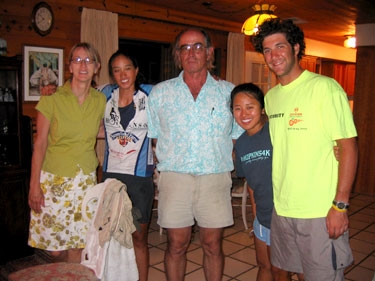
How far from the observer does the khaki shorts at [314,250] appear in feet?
5.09

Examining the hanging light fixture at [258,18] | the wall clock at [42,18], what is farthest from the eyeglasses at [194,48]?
the wall clock at [42,18]

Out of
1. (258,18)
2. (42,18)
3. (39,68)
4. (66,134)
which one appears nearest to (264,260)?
(66,134)

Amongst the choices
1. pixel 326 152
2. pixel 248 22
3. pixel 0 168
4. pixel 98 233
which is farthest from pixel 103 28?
pixel 326 152

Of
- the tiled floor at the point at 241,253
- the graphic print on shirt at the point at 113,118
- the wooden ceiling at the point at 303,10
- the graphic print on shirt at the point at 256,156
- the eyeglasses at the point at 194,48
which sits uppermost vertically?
the wooden ceiling at the point at 303,10

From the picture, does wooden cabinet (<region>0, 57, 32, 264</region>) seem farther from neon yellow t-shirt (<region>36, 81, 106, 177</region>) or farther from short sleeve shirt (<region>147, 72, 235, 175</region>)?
short sleeve shirt (<region>147, 72, 235, 175</region>)

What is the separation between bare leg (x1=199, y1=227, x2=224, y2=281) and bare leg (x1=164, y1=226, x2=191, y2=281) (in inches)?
3.9

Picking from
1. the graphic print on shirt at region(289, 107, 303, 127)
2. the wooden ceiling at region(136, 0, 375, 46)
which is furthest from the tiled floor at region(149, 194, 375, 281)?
the wooden ceiling at region(136, 0, 375, 46)

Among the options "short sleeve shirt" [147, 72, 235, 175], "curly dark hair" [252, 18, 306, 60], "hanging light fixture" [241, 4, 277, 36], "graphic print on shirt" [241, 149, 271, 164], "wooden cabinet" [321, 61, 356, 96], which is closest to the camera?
"curly dark hair" [252, 18, 306, 60]

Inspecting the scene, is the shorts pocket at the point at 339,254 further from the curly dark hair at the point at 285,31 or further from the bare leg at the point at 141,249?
the bare leg at the point at 141,249

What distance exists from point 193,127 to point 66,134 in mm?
686

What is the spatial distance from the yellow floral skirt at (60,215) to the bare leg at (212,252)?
24.9 inches

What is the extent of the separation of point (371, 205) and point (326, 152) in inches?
151

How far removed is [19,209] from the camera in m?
3.03

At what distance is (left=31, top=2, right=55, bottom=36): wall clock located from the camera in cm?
364
